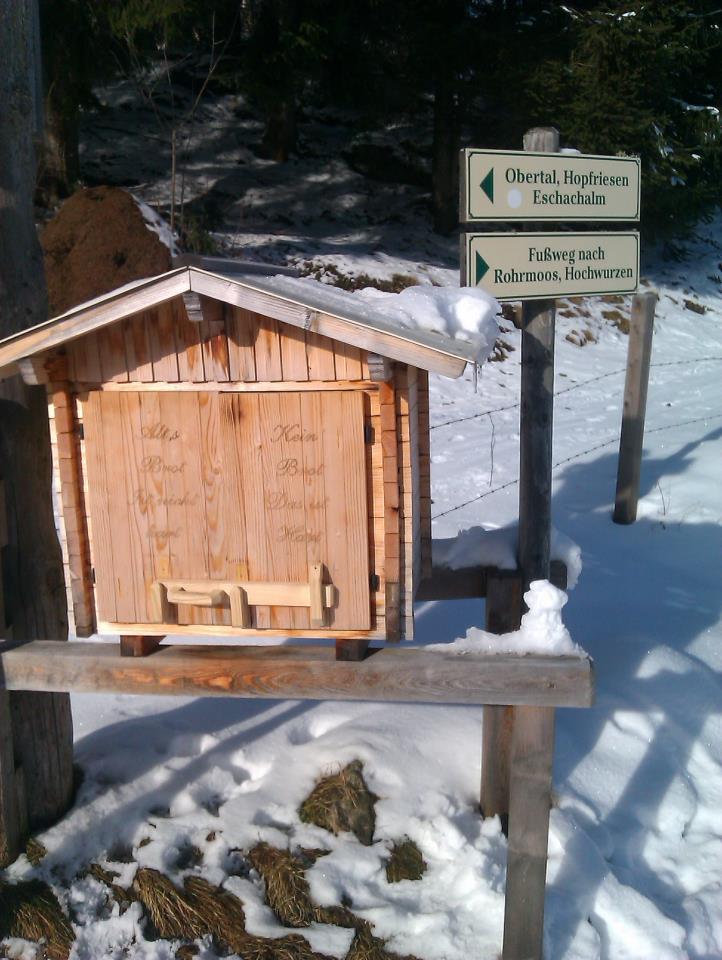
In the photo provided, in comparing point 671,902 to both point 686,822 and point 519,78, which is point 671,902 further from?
point 519,78

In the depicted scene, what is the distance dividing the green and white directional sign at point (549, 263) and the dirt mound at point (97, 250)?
6.21 meters

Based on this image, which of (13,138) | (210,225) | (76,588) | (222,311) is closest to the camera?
(222,311)

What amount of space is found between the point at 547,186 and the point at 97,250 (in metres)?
6.62

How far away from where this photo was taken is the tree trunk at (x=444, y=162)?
16484mm

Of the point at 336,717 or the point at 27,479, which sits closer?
the point at 27,479

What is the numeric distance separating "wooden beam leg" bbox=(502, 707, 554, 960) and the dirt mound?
7.11 metres

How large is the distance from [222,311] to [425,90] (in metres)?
15.9

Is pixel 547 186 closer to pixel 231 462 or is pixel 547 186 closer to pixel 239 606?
pixel 231 462

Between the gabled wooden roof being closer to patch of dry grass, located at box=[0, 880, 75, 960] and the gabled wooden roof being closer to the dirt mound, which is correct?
patch of dry grass, located at box=[0, 880, 75, 960]

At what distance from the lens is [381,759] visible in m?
3.88

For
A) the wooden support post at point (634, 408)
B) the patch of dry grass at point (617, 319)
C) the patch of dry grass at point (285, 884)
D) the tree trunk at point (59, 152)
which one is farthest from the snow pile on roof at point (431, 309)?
the patch of dry grass at point (617, 319)

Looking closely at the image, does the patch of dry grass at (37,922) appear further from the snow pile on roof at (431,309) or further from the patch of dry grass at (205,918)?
the snow pile on roof at (431,309)

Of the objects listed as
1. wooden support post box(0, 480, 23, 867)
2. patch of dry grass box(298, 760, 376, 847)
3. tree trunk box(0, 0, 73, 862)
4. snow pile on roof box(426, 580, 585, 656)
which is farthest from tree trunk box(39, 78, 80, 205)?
snow pile on roof box(426, 580, 585, 656)

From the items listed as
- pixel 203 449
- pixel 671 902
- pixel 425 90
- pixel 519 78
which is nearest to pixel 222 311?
pixel 203 449
